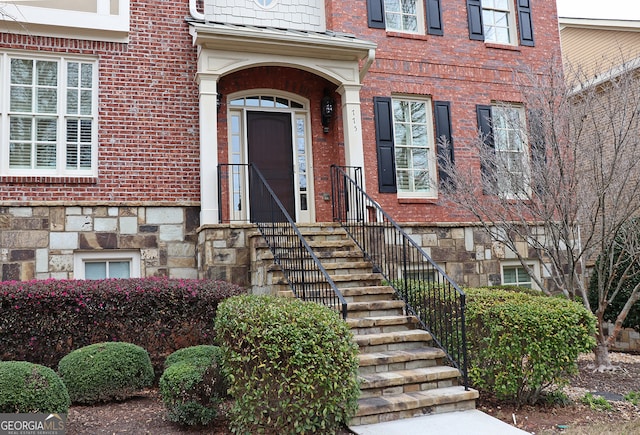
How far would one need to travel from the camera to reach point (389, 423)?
15.4 feet

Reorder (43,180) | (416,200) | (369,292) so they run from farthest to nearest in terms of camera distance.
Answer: (416,200) → (43,180) → (369,292)

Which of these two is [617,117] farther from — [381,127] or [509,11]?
[509,11]

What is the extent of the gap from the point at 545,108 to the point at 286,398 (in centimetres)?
540

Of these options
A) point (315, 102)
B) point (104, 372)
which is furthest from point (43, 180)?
point (315, 102)

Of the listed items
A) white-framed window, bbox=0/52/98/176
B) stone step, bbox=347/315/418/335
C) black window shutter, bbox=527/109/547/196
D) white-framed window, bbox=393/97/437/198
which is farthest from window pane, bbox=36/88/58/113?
black window shutter, bbox=527/109/547/196

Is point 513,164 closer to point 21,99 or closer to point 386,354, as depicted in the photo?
point 386,354

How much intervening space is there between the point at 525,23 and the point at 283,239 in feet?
23.1

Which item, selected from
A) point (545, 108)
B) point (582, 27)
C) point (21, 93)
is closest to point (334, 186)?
point (545, 108)

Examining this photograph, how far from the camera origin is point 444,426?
4613 mm

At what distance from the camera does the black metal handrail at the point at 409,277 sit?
221 inches

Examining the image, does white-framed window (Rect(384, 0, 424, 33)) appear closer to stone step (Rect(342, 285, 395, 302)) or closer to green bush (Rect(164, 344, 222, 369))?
stone step (Rect(342, 285, 395, 302))

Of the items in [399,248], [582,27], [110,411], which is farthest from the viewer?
[582,27]

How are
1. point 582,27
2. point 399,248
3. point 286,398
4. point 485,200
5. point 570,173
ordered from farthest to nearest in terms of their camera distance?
point 582,27, point 485,200, point 399,248, point 570,173, point 286,398

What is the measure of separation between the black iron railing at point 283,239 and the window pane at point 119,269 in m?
1.62
